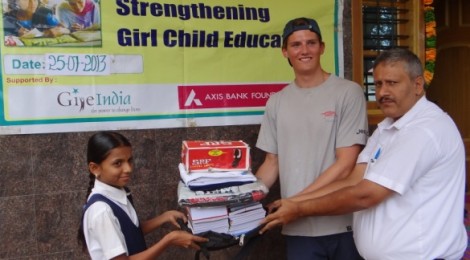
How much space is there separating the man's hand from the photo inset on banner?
5.62 ft

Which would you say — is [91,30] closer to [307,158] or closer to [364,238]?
[307,158]

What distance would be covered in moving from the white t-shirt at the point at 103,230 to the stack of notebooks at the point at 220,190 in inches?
11.9

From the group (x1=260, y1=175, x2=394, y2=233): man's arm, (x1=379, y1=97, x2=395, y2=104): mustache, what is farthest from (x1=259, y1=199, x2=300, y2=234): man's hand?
(x1=379, y1=97, x2=395, y2=104): mustache

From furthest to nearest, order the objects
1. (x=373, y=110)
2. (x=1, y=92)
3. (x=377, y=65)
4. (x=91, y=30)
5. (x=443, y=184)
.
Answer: (x=373, y=110) → (x=91, y=30) → (x=1, y=92) → (x=377, y=65) → (x=443, y=184)

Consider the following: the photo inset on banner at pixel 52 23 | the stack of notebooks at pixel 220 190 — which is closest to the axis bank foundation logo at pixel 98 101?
the photo inset on banner at pixel 52 23

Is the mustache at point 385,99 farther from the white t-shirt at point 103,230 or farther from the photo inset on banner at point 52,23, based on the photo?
the photo inset on banner at point 52,23

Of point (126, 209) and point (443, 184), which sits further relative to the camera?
point (126, 209)

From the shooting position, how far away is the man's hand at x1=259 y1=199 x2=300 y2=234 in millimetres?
2240

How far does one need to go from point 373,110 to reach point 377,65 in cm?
A: 212

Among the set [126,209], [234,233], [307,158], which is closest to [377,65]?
[307,158]

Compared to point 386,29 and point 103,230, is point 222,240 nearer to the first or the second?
point 103,230

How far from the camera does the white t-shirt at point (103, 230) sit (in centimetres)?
192

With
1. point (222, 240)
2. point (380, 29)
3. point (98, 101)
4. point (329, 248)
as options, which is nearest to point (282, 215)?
point (222, 240)

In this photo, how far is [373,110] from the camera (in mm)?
4137
